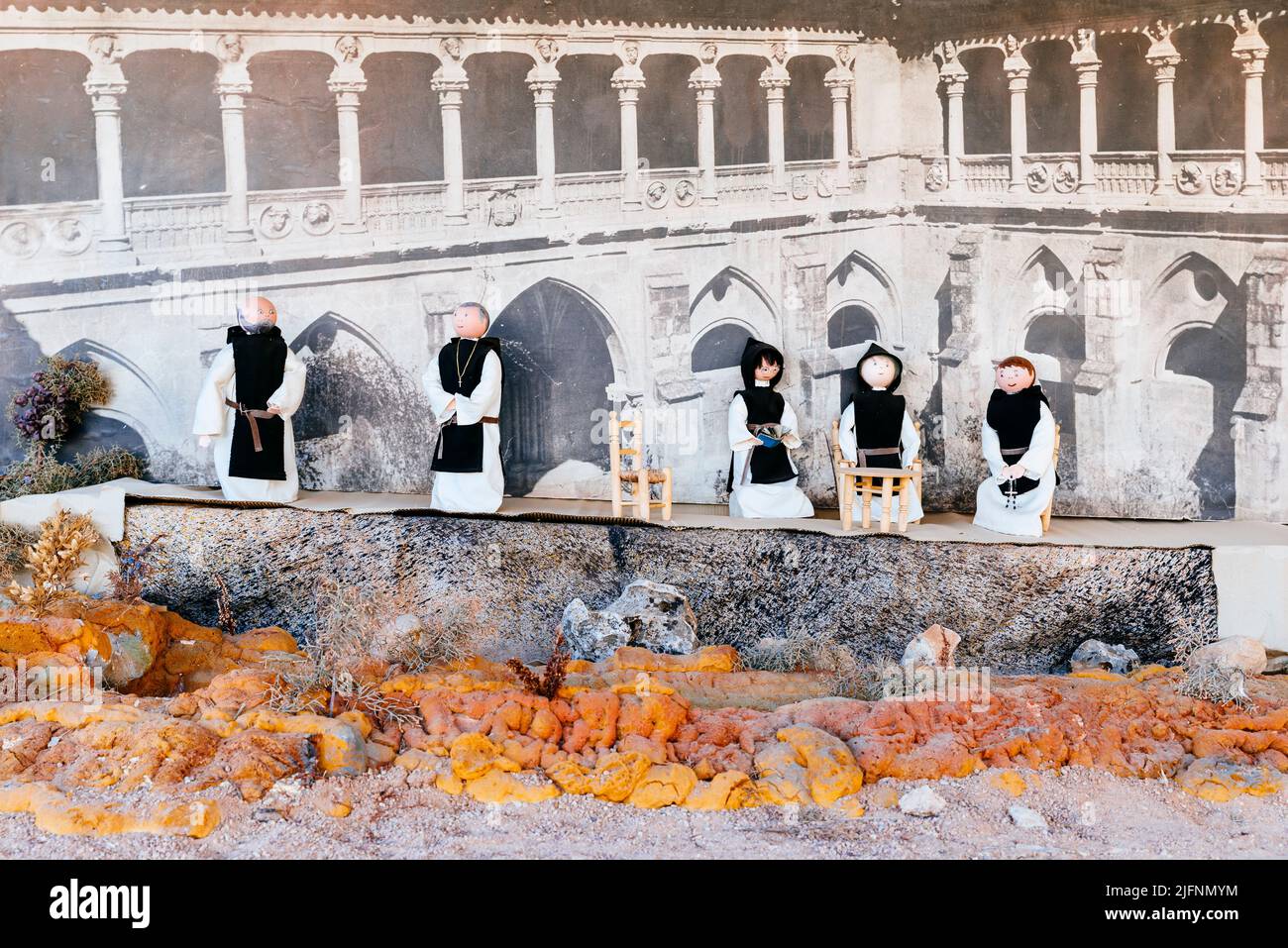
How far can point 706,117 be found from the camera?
966 cm

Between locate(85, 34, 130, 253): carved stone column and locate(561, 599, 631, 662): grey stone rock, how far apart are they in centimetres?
459

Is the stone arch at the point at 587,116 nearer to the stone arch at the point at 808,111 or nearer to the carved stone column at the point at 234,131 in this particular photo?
the stone arch at the point at 808,111

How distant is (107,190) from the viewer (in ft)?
30.7

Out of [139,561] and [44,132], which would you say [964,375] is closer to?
[139,561]

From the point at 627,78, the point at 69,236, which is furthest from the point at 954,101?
the point at 69,236

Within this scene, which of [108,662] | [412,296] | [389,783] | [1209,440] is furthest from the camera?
[412,296]

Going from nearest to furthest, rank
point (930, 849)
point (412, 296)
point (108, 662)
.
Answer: point (930, 849) < point (108, 662) < point (412, 296)

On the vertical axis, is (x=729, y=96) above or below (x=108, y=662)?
above

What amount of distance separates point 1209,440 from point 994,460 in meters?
1.80

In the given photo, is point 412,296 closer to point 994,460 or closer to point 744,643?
point 744,643

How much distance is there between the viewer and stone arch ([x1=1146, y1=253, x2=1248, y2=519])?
8922 mm

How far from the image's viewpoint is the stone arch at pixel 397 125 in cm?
951

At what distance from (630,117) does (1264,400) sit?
16.3 feet

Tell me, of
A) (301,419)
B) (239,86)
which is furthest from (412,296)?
(239,86)
